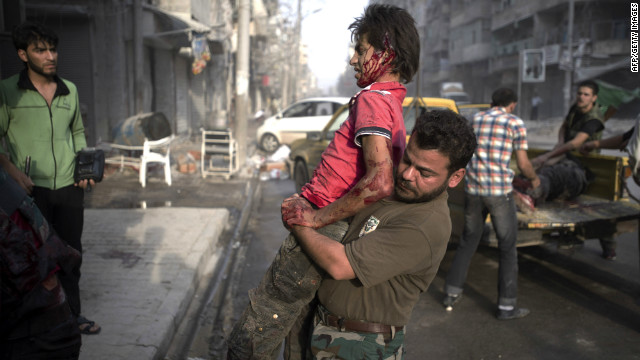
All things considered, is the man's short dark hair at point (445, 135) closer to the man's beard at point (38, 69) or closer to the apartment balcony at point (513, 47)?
the man's beard at point (38, 69)

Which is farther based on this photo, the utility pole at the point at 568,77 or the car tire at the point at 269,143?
the utility pole at the point at 568,77

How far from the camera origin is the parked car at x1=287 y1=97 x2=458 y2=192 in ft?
23.3

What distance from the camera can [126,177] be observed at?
10.9m

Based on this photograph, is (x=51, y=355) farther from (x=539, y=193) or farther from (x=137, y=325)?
(x=539, y=193)

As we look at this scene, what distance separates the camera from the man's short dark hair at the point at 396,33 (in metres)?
1.97

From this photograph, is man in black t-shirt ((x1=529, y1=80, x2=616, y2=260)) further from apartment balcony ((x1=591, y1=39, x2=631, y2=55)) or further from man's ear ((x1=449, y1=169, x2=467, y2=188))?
apartment balcony ((x1=591, y1=39, x2=631, y2=55))

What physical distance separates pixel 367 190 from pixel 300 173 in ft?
24.6

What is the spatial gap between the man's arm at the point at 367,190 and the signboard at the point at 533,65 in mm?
29531

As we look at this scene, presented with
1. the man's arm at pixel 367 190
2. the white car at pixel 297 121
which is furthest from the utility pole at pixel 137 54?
the man's arm at pixel 367 190

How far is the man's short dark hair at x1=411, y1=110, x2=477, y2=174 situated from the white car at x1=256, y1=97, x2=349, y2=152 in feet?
46.6

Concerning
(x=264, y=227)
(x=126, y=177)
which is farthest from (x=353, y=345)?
(x=126, y=177)

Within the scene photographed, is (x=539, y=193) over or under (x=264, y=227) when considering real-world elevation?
over

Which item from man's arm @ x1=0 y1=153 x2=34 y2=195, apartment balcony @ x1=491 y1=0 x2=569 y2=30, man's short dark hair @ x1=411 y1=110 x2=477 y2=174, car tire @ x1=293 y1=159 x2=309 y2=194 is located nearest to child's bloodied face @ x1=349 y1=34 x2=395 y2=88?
man's short dark hair @ x1=411 y1=110 x2=477 y2=174

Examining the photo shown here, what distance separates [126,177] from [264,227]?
459cm
